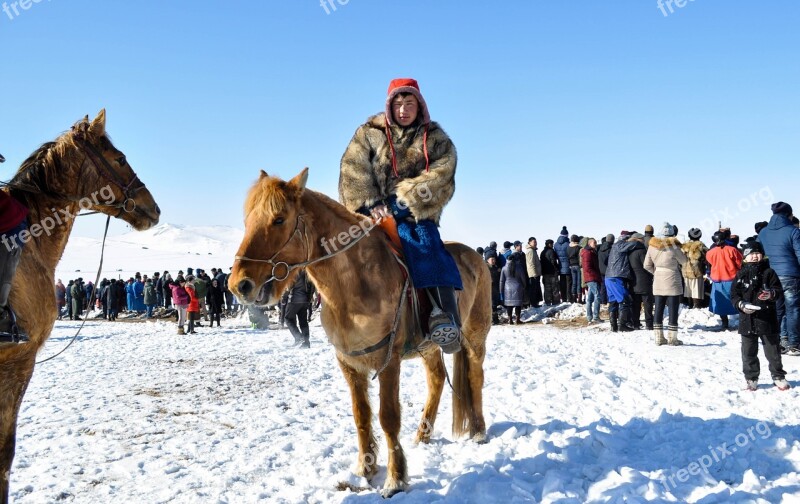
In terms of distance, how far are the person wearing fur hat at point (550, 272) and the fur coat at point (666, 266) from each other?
262 inches

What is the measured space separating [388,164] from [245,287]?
1.98 m

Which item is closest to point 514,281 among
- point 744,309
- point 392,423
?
point 744,309

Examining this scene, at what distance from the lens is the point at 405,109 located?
522 centimetres

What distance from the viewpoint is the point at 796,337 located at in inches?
376

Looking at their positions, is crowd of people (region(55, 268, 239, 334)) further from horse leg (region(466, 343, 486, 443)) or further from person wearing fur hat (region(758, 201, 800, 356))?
person wearing fur hat (region(758, 201, 800, 356))

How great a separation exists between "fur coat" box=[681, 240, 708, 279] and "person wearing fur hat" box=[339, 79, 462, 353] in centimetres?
1189

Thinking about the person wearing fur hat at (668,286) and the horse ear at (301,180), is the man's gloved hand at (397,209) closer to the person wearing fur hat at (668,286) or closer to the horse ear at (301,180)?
the horse ear at (301,180)

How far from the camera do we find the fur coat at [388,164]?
510 centimetres

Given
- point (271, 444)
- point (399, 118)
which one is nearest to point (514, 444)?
point (271, 444)

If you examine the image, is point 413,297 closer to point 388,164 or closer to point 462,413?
point 388,164

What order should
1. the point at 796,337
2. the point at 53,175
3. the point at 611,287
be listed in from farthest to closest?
the point at 611,287 → the point at 796,337 → the point at 53,175

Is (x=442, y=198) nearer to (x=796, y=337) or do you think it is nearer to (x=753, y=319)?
(x=753, y=319)

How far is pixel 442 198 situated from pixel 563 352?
7039 millimetres

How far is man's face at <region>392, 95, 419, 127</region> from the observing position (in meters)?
5.22
